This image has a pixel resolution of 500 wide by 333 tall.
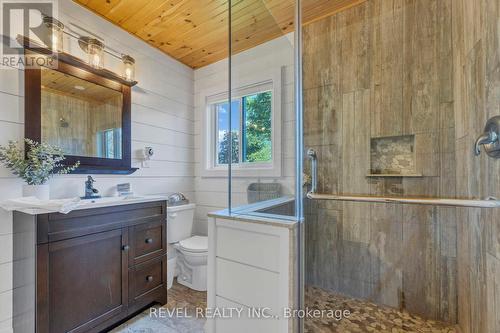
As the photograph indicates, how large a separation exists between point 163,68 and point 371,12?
2.06 meters

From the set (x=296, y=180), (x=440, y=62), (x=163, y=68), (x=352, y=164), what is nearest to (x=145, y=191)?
(x=163, y=68)

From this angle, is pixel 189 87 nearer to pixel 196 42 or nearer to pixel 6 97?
pixel 196 42

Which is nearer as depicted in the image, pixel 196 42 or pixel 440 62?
pixel 440 62

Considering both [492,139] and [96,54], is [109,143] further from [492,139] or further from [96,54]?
[492,139]

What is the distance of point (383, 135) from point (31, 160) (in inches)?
96.9

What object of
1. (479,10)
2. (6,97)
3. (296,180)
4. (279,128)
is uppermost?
(479,10)

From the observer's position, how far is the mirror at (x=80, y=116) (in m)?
1.56

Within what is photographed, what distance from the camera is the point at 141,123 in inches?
87.0

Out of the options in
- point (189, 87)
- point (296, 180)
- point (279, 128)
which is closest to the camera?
point (296, 180)

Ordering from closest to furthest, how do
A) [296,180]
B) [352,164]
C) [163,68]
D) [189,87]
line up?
[296,180]
[352,164]
[163,68]
[189,87]

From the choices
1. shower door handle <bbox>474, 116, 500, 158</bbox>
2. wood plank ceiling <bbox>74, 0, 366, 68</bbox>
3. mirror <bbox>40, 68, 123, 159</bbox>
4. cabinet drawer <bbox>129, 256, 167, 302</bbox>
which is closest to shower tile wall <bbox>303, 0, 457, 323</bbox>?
wood plank ceiling <bbox>74, 0, 366, 68</bbox>

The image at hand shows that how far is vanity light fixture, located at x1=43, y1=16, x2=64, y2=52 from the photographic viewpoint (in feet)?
5.07

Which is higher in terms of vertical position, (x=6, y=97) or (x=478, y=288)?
(x=6, y=97)

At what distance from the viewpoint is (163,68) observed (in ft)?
8.06
